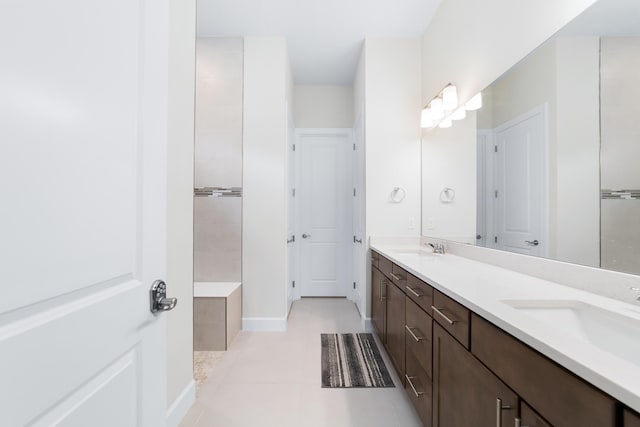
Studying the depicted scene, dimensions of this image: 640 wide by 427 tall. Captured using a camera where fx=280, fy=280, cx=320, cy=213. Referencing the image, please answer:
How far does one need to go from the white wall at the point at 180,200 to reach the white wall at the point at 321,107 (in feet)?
7.31

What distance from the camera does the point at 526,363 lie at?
72 centimetres

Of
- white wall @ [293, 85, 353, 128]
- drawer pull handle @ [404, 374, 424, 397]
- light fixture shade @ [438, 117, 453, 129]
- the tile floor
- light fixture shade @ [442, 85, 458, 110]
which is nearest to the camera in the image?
drawer pull handle @ [404, 374, 424, 397]

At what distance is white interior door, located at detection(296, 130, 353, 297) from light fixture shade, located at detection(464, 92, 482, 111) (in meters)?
1.95

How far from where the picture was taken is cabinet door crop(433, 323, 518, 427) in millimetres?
816

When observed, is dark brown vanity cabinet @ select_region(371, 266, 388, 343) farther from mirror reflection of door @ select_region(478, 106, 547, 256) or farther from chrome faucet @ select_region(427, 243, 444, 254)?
mirror reflection of door @ select_region(478, 106, 547, 256)

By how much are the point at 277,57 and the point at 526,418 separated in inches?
126

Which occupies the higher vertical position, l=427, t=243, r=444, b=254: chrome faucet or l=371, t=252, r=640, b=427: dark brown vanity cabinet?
l=427, t=243, r=444, b=254: chrome faucet

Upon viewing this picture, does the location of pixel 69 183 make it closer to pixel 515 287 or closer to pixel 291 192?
pixel 515 287

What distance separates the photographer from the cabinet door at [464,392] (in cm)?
82

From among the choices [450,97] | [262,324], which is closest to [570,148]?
[450,97]

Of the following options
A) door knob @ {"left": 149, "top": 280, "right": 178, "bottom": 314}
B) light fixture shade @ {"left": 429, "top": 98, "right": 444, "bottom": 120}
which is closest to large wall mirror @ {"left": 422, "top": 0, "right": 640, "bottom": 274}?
light fixture shade @ {"left": 429, "top": 98, "right": 444, "bottom": 120}

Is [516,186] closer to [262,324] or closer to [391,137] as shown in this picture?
[391,137]

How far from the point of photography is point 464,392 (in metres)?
1.01

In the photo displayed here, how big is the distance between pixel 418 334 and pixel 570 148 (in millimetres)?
1123
